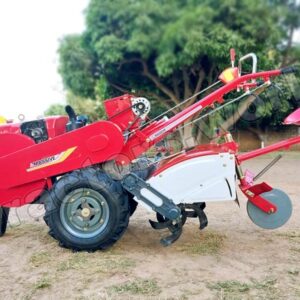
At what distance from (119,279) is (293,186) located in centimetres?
514

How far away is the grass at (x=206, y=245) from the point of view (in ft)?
12.8

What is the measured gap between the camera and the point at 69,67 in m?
6.04

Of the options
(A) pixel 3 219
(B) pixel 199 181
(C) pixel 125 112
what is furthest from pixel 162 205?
(A) pixel 3 219

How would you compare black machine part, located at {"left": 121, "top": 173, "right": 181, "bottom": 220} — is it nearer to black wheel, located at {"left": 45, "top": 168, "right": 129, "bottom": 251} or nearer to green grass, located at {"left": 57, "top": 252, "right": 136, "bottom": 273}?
black wheel, located at {"left": 45, "top": 168, "right": 129, "bottom": 251}

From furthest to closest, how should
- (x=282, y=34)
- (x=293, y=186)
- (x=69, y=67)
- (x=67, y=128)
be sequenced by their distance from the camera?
1. (x=293, y=186)
2. (x=69, y=67)
3. (x=67, y=128)
4. (x=282, y=34)

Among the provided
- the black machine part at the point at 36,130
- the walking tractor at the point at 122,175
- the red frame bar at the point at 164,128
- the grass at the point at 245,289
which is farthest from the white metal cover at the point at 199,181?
the black machine part at the point at 36,130

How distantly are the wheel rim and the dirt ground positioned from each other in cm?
21

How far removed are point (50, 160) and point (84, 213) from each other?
55 cm

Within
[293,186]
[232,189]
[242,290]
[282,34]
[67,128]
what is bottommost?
[293,186]

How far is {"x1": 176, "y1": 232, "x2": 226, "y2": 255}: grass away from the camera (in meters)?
3.90

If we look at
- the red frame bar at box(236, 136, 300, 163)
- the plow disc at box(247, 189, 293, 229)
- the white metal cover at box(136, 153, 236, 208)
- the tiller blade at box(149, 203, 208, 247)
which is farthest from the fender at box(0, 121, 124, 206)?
the plow disc at box(247, 189, 293, 229)

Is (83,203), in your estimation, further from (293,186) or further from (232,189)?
(293,186)

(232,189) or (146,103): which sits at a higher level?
(146,103)

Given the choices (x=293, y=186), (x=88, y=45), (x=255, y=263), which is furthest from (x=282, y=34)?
(x=293, y=186)
